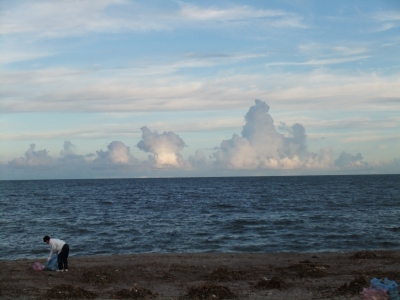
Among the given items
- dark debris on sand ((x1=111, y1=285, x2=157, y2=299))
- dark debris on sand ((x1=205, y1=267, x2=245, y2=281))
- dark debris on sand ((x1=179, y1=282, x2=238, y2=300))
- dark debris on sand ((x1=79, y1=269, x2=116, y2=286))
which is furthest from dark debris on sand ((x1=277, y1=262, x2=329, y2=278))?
dark debris on sand ((x1=79, y1=269, x2=116, y2=286))

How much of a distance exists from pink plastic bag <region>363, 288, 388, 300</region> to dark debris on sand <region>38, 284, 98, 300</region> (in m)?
6.96

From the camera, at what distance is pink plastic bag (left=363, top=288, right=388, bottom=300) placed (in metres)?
10.5

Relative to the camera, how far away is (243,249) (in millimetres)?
22828

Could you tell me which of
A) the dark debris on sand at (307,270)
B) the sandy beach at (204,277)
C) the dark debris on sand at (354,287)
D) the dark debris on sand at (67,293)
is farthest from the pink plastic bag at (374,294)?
the dark debris on sand at (67,293)

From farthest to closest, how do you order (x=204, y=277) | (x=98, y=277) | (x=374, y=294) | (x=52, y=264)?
(x=52, y=264) < (x=204, y=277) < (x=98, y=277) < (x=374, y=294)

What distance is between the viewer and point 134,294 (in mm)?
12227

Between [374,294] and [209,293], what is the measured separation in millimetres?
4089

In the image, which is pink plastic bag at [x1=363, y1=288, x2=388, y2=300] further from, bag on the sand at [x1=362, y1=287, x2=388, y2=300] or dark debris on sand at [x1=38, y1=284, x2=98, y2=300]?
dark debris on sand at [x1=38, y1=284, x2=98, y2=300]

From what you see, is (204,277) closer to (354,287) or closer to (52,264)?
(354,287)

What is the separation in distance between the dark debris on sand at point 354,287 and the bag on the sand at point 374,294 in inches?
54.2

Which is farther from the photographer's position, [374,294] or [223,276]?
[223,276]

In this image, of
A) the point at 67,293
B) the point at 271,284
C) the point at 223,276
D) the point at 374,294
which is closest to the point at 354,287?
the point at 374,294

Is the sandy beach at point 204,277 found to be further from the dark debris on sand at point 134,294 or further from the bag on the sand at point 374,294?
the bag on the sand at point 374,294

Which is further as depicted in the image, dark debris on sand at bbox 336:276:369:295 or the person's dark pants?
the person's dark pants
